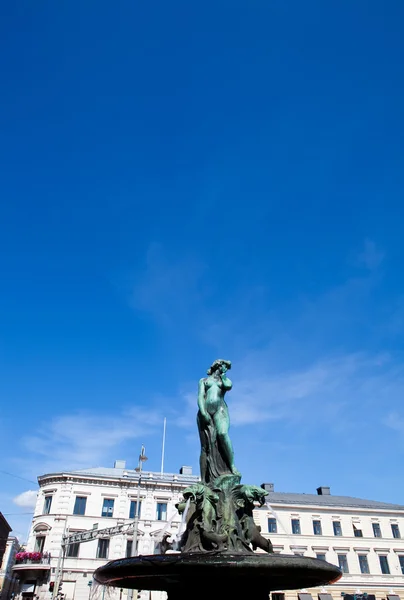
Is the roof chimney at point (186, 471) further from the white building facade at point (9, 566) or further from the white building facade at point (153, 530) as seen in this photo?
the white building facade at point (9, 566)

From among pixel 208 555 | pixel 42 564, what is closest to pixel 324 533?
pixel 42 564

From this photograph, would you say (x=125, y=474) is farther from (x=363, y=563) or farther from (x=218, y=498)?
(x=218, y=498)

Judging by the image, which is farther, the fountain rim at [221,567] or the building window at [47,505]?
the building window at [47,505]

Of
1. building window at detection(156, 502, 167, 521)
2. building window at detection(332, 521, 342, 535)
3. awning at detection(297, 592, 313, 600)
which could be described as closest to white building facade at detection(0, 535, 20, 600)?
building window at detection(156, 502, 167, 521)

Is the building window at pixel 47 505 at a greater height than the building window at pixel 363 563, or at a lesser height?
greater

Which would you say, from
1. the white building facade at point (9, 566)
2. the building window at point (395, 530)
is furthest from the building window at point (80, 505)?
the white building facade at point (9, 566)

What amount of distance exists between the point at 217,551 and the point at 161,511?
39.3 m

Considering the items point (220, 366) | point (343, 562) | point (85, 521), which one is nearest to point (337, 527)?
point (343, 562)

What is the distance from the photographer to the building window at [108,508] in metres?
40.8

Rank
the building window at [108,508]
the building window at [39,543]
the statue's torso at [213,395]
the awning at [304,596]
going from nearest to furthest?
the statue's torso at [213,395], the building window at [39,543], the awning at [304,596], the building window at [108,508]

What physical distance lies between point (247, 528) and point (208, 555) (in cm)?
240

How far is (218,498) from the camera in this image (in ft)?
27.4

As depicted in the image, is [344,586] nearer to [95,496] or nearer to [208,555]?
[95,496]

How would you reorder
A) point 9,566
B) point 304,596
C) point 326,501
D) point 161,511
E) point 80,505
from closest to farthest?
point 80,505
point 304,596
point 161,511
point 326,501
point 9,566
